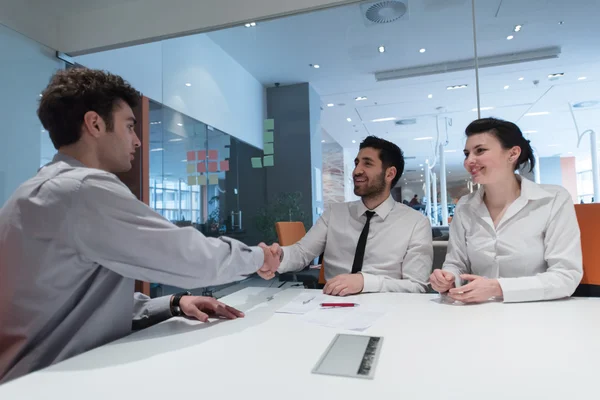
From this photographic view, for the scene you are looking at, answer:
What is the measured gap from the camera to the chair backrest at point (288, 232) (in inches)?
105

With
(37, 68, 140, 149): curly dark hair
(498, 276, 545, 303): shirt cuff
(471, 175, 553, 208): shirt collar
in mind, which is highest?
(37, 68, 140, 149): curly dark hair

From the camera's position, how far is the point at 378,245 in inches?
78.0

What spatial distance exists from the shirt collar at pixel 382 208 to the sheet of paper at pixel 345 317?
0.92 m

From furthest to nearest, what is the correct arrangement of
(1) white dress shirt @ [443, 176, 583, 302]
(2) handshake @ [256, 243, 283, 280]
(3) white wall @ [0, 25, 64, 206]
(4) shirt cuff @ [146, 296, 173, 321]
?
1. (3) white wall @ [0, 25, 64, 206]
2. (2) handshake @ [256, 243, 283, 280]
3. (1) white dress shirt @ [443, 176, 583, 302]
4. (4) shirt cuff @ [146, 296, 173, 321]

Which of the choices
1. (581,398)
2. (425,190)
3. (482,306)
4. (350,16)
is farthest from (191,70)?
(581,398)

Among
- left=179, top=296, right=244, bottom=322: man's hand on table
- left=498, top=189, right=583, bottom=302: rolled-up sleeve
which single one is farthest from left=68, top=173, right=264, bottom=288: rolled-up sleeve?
left=498, top=189, right=583, bottom=302: rolled-up sleeve

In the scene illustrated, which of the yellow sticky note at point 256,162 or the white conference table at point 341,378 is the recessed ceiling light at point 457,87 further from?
the white conference table at point 341,378

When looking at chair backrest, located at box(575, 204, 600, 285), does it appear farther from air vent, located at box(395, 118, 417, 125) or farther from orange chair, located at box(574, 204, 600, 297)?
air vent, located at box(395, 118, 417, 125)

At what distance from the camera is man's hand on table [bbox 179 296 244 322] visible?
1132 mm

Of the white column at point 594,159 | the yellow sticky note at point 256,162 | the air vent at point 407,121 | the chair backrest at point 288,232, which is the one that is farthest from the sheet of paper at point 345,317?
the yellow sticky note at point 256,162

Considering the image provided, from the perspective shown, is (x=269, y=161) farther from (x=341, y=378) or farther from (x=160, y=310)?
(x=341, y=378)

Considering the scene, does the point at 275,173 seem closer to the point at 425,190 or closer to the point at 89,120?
the point at 425,190

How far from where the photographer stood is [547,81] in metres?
3.88

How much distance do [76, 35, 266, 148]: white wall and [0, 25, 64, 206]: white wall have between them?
1.63ft
